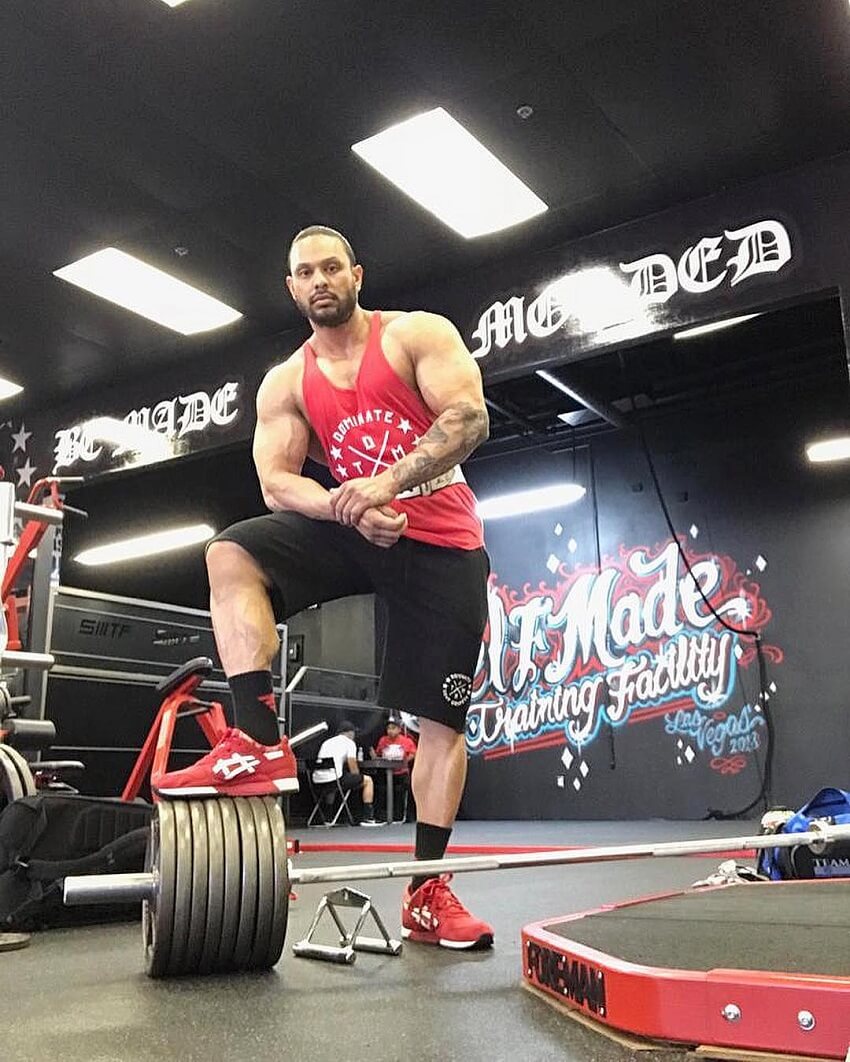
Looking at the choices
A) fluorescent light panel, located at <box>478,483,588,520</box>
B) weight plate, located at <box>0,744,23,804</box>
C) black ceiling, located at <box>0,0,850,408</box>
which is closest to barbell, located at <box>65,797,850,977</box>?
weight plate, located at <box>0,744,23,804</box>

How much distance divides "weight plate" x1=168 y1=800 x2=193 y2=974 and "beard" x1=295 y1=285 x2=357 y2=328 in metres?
0.85

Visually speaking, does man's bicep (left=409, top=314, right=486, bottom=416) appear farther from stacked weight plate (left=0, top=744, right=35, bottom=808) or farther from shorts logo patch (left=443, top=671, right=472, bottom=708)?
stacked weight plate (left=0, top=744, right=35, bottom=808)

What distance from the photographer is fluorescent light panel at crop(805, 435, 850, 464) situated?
6008 mm

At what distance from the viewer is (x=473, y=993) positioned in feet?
3.70

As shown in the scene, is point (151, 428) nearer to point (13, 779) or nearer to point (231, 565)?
point (13, 779)

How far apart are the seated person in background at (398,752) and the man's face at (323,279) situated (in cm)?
498

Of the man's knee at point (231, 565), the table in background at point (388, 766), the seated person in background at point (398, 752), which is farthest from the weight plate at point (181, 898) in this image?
the seated person in background at point (398, 752)

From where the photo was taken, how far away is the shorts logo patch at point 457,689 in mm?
1520

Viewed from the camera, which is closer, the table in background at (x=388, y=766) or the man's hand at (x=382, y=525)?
the man's hand at (x=382, y=525)

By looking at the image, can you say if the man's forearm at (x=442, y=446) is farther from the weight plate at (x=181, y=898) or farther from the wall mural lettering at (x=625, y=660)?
the wall mural lettering at (x=625, y=660)

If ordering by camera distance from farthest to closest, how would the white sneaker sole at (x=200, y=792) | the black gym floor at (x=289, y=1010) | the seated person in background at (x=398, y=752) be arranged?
the seated person in background at (x=398, y=752), the white sneaker sole at (x=200, y=792), the black gym floor at (x=289, y=1010)

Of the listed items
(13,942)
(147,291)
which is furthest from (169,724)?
(147,291)

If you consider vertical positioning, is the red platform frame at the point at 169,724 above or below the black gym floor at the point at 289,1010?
above

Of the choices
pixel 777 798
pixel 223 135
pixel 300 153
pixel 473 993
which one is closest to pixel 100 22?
pixel 223 135
